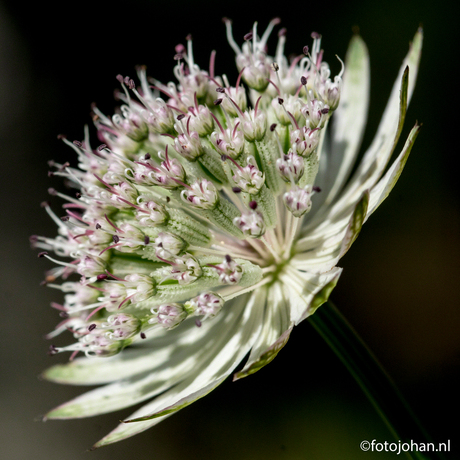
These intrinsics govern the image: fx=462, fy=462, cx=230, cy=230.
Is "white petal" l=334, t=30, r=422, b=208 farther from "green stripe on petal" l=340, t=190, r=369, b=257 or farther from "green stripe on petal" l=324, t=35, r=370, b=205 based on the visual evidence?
"green stripe on petal" l=340, t=190, r=369, b=257

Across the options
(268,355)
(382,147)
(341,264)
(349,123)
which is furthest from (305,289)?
(341,264)

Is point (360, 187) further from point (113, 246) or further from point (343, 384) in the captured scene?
point (343, 384)

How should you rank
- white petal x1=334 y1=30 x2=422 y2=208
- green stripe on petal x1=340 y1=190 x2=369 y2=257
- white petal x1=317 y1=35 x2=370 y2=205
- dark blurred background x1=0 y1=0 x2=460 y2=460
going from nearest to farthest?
green stripe on petal x1=340 y1=190 x2=369 y2=257, white petal x1=334 y1=30 x2=422 y2=208, white petal x1=317 y1=35 x2=370 y2=205, dark blurred background x1=0 y1=0 x2=460 y2=460

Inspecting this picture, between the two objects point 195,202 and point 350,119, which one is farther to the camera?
point 350,119

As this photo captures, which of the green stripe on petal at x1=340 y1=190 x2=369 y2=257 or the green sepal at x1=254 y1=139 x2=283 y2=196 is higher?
the green sepal at x1=254 y1=139 x2=283 y2=196

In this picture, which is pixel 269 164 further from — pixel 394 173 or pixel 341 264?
pixel 341 264

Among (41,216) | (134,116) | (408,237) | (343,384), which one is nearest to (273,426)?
(343,384)

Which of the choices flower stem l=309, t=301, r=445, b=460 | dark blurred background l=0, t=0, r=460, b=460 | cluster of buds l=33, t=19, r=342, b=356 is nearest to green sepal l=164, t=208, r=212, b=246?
cluster of buds l=33, t=19, r=342, b=356
